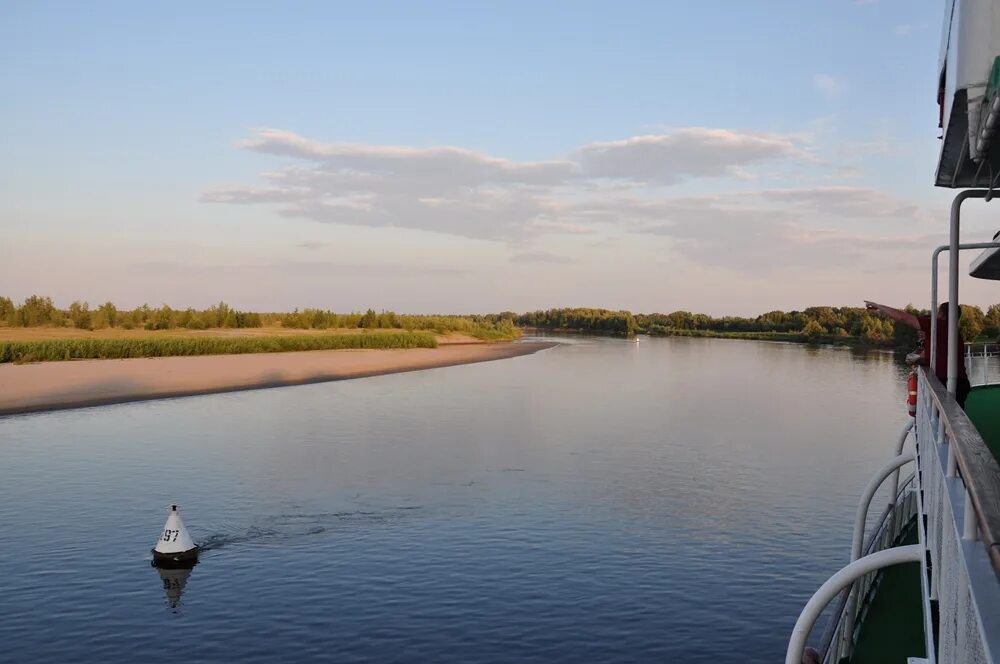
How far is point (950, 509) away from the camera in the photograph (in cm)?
400

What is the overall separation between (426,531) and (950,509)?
63.5 feet

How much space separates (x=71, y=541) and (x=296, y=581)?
6.07m

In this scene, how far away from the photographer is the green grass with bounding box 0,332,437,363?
2569 inches

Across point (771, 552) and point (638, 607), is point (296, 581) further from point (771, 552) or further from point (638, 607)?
point (771, 552)

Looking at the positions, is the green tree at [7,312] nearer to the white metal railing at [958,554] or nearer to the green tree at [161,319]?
the green tree at [161,319]

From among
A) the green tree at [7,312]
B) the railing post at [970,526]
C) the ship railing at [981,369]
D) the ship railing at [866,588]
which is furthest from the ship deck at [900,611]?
the green tree at [7,312]

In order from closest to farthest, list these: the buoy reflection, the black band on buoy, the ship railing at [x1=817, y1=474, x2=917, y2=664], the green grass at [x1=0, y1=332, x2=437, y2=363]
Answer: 1. the ship railing at [x1=817, y1=474, x2=917, y2=664]
2. the buoy reflection
3. the black band on buoy
4. the green grass at [x1=0, y1=332, x2=437, y2=363]

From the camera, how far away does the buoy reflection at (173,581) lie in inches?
691

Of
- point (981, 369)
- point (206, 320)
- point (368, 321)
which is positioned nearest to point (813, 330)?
point (368, 321)

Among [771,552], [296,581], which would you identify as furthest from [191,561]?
[771,552]

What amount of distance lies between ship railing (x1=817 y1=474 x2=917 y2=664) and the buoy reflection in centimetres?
1119

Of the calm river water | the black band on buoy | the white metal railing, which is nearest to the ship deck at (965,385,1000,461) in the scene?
the white metal railing

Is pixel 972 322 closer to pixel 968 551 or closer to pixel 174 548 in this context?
pixel 174 548

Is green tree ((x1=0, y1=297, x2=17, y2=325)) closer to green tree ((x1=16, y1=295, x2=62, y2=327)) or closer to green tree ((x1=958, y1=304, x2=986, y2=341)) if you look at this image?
green tree ((x1=16, y1=295, x2=62, y2=327))
